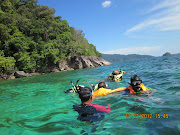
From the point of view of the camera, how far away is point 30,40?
3158 cm

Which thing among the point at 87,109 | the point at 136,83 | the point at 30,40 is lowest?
the point at 87,109

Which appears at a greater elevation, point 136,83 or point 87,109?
point 136,83

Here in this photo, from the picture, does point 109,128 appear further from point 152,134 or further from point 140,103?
point 140,103

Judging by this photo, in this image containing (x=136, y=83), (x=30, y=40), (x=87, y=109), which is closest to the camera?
(x=87, y=109)

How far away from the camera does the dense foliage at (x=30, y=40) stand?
91.5 feet

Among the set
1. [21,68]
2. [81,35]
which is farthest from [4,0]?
[81,35]

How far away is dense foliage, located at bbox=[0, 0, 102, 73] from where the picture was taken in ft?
91.5
